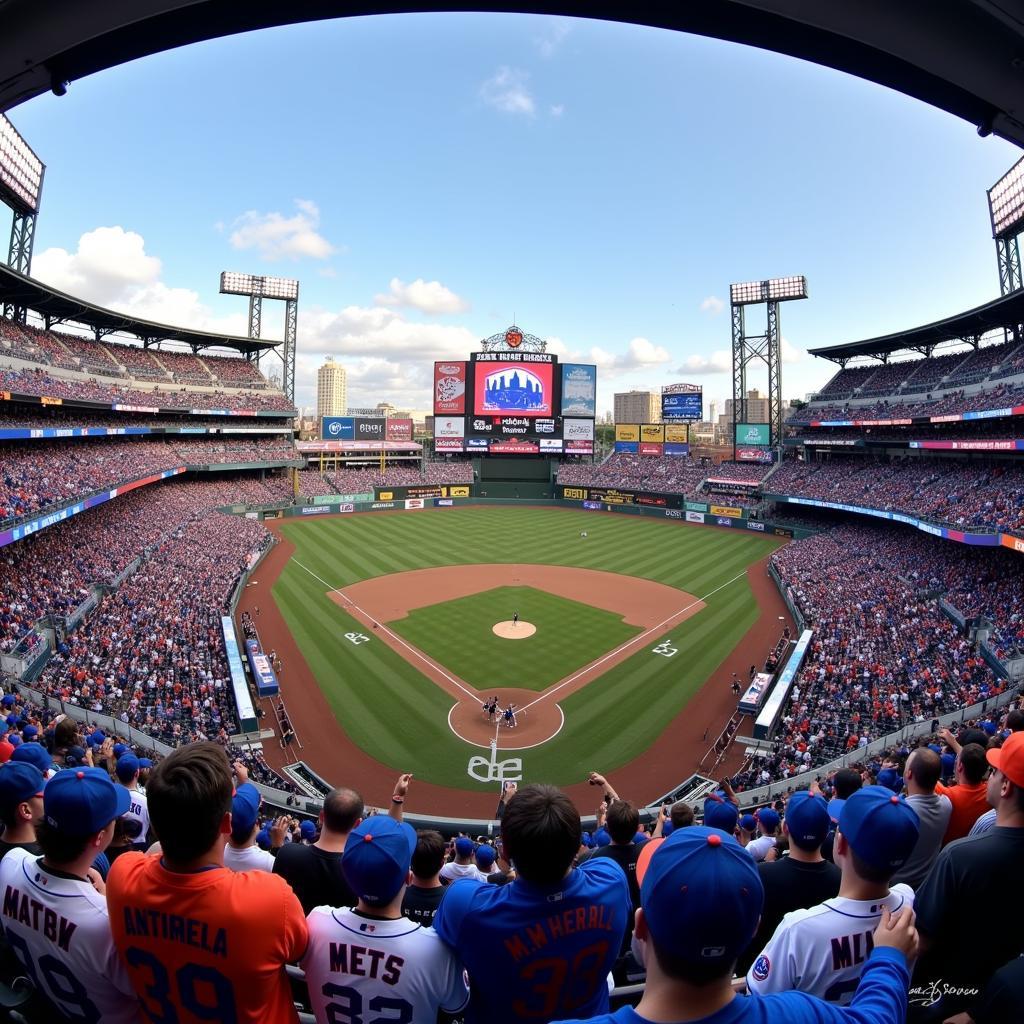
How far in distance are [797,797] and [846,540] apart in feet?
142

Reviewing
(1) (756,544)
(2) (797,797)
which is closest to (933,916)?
(2) (797,797)

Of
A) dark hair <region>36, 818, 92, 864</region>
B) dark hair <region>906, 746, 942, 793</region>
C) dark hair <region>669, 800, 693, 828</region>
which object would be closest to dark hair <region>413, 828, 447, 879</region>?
dark hair <region>36, 818, 92, 864</region>

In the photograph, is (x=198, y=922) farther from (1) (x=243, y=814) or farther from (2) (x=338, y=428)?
A: (2) (x=338, y=428)

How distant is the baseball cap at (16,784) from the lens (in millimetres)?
3768

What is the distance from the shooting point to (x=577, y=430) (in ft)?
229

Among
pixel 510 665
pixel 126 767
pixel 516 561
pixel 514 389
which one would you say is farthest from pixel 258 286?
pixel 126 767

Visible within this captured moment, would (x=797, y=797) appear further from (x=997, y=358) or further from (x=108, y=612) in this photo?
(x=997, y=358)

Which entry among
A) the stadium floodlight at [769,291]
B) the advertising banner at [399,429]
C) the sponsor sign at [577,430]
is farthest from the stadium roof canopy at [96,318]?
the stadium floodlight at [769,291]

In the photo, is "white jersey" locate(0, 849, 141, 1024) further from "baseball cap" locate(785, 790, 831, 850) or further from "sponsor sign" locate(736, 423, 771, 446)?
"sponsor sign" locate(736, 423, 771, 446)

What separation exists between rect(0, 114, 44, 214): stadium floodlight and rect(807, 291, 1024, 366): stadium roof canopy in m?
55.2

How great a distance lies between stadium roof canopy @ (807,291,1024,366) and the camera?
39.8m

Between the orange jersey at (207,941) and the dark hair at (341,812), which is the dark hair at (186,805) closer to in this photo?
the orange jersey at (207,941)

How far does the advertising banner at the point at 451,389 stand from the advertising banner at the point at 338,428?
10448 millimetres

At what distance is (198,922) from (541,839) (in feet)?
4.55
